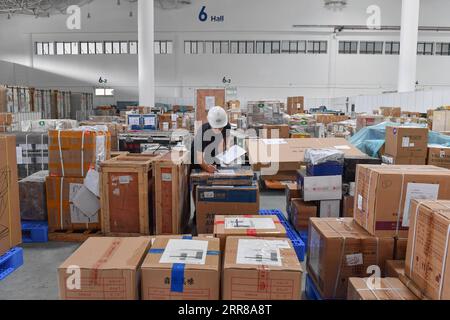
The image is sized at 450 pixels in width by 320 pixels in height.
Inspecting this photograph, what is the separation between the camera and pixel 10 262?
3416mm

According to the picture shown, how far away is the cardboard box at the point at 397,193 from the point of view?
9.03ft

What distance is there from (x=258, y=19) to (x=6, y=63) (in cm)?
1335

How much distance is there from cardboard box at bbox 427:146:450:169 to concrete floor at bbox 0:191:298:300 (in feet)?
15.4

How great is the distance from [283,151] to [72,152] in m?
4.03

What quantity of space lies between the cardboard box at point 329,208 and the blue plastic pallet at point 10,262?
3180 millimetres

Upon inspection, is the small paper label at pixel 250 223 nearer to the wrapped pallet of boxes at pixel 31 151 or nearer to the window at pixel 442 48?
the wrapped pallet of boxes at pixel 31 151

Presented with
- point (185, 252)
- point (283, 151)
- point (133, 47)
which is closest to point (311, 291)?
point (185, 252)

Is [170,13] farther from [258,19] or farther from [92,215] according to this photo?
[92,215]

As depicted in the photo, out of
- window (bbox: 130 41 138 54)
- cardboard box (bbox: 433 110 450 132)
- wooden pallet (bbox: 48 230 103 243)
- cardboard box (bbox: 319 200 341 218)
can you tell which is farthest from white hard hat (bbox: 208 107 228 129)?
window (bbox: 130 41 138 54)

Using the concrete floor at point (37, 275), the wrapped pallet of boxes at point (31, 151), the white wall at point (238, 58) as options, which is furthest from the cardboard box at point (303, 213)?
the white wall at point (238, 58)

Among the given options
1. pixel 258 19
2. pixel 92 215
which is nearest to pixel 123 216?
pixel 92 215

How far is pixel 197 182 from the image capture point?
4.56 meters

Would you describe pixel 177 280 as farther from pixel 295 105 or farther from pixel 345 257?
pixel 295 105

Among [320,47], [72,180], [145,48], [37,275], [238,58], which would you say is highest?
[320,47]
